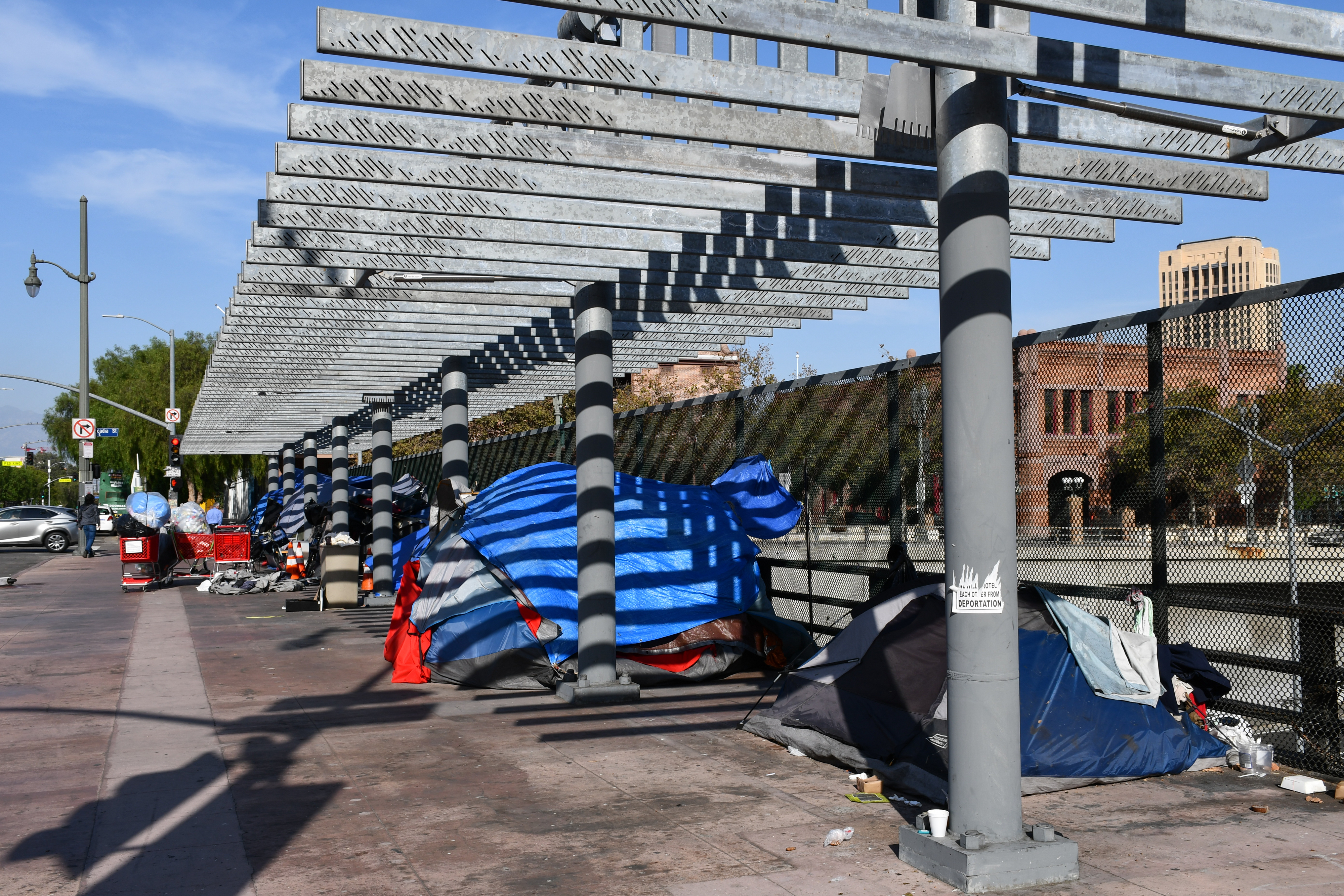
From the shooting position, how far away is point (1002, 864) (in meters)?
4.61

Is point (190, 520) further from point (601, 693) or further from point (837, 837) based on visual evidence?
point (837, 837)

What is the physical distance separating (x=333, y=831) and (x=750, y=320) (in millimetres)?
8448

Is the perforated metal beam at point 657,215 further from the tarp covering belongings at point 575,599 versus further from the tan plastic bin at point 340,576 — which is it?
the tan plastic bin at point 340,576

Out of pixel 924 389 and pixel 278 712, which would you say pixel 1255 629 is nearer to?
pixel 924 389

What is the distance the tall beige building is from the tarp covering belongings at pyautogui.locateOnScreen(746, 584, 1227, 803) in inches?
75.0

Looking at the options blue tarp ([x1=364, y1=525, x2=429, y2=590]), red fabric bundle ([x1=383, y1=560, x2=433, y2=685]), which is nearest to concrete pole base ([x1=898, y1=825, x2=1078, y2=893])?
red fabric bundle ([x1=383, y1=560, x2=433, y2=685])

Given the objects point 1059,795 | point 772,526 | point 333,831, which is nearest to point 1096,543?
point 1059,795

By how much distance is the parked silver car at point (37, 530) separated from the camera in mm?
39969

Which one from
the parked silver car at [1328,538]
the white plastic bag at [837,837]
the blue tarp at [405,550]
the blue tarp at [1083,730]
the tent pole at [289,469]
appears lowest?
the white plastic bag at [837,837]

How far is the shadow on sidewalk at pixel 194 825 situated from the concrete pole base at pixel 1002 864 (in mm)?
2983

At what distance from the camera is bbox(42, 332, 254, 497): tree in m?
58.6

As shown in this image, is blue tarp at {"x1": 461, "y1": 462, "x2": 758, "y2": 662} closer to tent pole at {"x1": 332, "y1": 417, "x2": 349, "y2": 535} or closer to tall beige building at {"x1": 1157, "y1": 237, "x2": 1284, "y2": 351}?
tall beige building at {"x1": 1157, "y1": 237, "x2": 1284, "y2": 351}

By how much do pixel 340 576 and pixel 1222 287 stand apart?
125 meters

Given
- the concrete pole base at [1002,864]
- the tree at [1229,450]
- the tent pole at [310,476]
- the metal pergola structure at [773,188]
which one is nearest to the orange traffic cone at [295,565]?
the tent pole at [310,476]
